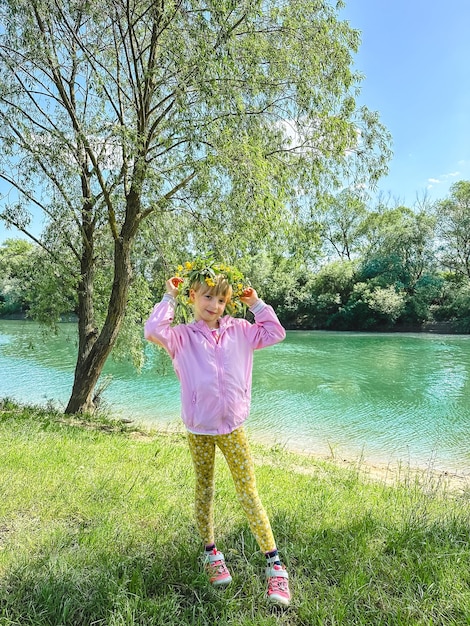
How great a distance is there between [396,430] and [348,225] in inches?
1591

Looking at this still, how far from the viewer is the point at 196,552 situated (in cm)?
251

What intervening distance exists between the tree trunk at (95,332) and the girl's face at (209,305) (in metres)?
5.33

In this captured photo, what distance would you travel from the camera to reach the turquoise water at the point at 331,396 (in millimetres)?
8492

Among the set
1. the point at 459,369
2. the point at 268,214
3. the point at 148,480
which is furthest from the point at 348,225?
the point at 148,480

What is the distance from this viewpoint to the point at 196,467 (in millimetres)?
2428

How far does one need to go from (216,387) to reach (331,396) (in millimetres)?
11372

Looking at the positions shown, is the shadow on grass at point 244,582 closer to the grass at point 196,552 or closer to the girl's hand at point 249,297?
the grass at point 196,552

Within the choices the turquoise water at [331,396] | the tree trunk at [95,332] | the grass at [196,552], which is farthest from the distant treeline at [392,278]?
the grass at [196,552]

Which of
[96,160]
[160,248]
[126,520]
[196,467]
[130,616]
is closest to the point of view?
[130,616]

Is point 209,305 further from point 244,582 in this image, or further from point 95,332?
point 95,332

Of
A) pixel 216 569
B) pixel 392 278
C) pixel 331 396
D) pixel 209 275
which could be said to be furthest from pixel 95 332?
pixel 392 278

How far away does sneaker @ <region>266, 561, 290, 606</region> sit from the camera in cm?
209

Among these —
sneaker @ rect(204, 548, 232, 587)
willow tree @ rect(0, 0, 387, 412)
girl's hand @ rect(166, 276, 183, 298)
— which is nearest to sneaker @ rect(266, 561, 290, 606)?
sneaker @ rect(204, 548, 232, 587)

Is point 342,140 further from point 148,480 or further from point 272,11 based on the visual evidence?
point 148,480
